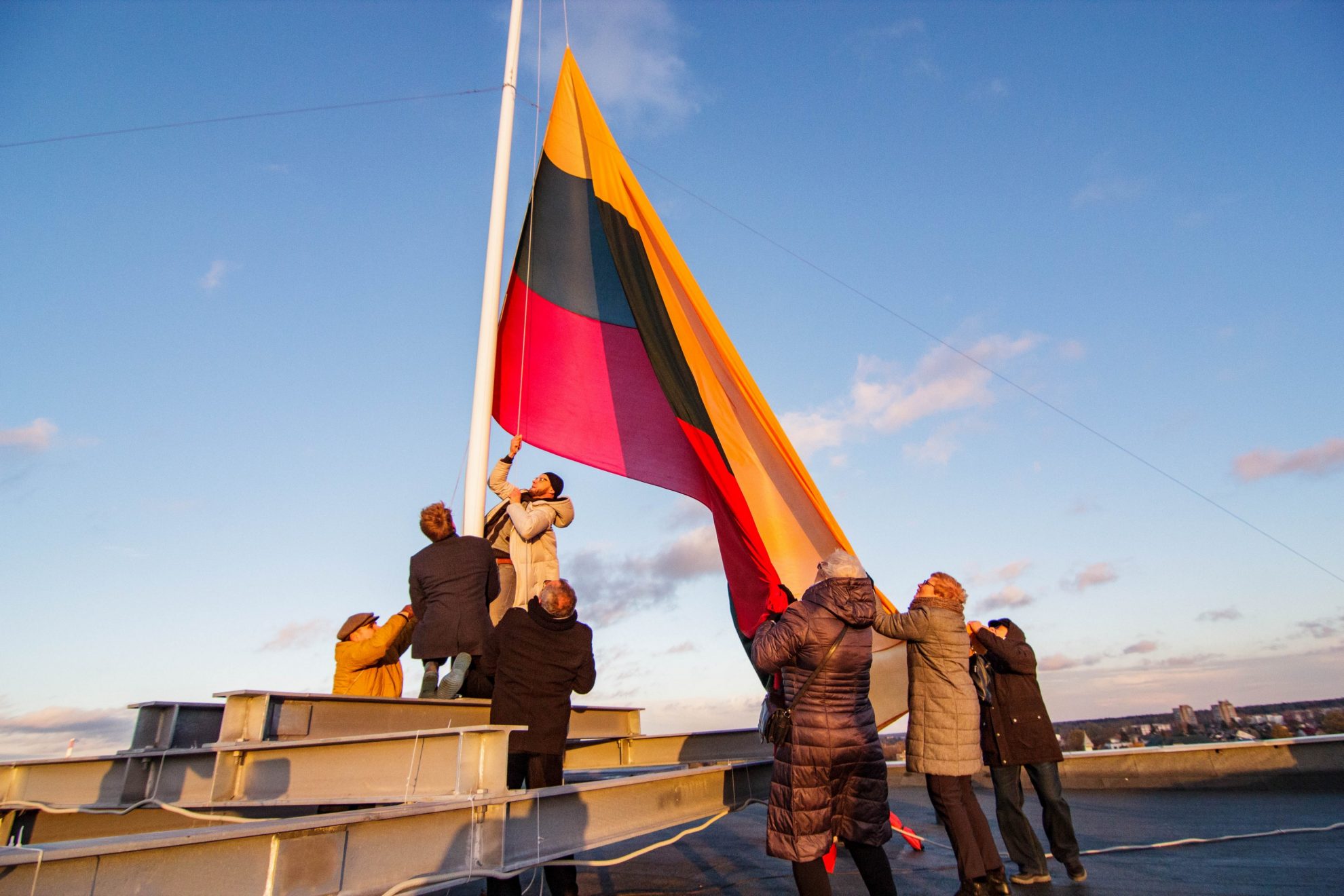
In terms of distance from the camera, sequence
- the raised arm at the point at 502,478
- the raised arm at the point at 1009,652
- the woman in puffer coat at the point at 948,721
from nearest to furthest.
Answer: the woman in puffer coat at the point at 948,721 → the raised arm at the point at 1009,652 → the raised arm at the point at 502,478

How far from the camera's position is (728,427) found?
8398 mm

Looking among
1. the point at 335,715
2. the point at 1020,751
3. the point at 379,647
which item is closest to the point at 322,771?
the point at 335,715

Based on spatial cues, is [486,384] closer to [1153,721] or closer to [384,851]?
[384,851]

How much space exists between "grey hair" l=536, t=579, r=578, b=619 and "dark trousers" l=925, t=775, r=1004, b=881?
2.30 m

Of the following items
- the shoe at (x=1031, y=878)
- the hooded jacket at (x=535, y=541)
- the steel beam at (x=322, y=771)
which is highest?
the hooded jacket at (x=535, y=541)

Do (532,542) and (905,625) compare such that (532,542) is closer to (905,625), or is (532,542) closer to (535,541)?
(535,541)

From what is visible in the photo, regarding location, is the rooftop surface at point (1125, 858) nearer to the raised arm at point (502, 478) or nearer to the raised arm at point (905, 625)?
the raised arm at point (905, 625)

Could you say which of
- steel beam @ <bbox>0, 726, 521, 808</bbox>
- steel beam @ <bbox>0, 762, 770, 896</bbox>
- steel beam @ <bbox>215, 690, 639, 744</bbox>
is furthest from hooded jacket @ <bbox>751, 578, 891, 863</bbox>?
steel beam @ <bbox>215, 690, 639, 744</bbox>

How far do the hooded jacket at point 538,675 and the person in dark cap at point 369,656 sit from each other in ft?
5.19

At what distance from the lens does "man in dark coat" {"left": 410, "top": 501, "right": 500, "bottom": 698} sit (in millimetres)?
6227

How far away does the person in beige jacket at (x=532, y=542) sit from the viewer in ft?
23.5

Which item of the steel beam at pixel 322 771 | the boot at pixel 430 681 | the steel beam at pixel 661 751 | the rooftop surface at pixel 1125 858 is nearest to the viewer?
the steel beam at pixel 322 771

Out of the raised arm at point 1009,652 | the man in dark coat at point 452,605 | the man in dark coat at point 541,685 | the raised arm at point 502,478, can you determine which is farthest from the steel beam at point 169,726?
the raised arm at point 1009,652

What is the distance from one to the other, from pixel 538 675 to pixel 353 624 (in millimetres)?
2098
